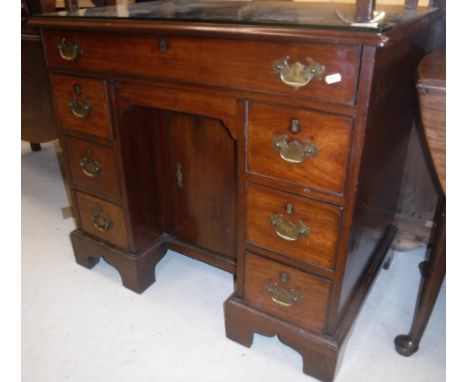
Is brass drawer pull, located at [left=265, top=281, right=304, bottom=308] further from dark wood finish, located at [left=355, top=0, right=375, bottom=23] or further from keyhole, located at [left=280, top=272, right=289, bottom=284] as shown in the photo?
dark wood finish, located at [left=355, top=0, right=375, bottom=23]

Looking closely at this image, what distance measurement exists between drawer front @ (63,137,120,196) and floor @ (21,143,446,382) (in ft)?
1.30

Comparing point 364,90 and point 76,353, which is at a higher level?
point 364,90

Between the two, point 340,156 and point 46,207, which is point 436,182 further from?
point 46,207

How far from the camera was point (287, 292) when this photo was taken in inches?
45.0

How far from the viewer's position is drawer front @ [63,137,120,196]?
136 cm

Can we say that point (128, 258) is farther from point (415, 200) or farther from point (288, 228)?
point (415, 200)

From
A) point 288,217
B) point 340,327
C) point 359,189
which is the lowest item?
point 340,327

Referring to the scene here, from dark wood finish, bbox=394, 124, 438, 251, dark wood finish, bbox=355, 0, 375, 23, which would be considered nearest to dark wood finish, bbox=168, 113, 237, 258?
dark wood finish, bbox=355, 0, 375, 23

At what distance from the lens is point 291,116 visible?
3.06 ft

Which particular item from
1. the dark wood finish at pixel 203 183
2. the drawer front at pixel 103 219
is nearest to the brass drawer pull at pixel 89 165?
the drawer front at pixel 103 219

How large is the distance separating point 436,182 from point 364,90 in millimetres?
913

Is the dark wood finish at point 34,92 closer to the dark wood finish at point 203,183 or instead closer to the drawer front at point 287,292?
the dark wood finish at point 203,183

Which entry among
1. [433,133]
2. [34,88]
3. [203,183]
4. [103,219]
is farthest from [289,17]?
[34,88]

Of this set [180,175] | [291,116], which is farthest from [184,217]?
[291,116]
